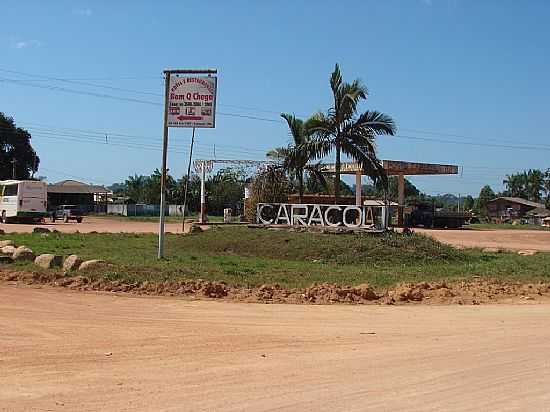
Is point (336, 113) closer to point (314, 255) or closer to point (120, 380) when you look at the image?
point (314, 255)

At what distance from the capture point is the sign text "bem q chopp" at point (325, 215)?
2400 centimetres

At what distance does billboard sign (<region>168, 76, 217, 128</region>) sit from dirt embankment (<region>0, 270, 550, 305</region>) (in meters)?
6.20

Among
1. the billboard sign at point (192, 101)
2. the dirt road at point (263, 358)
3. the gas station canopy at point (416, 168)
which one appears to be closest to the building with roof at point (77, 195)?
the gas station canopy at point (416, 168)

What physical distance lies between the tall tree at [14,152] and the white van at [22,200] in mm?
34431

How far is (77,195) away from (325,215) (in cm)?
6536

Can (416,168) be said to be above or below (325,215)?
above

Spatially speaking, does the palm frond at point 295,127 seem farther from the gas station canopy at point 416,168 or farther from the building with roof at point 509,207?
the building with roof at point 509,207

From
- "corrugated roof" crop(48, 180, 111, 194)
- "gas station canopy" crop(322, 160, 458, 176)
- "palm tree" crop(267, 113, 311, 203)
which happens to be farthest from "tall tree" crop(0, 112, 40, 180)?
"palm tree" crop(267, 113, 311, 203)

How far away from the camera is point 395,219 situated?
196 ft

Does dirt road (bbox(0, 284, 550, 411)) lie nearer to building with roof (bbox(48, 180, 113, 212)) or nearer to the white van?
the white van

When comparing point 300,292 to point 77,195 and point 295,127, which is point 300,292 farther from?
point 77,195

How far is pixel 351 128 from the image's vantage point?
83.0ft

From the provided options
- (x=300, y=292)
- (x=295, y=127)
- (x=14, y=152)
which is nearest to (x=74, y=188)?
(x=14, y=152)

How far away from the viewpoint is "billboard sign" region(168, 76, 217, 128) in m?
18.5
